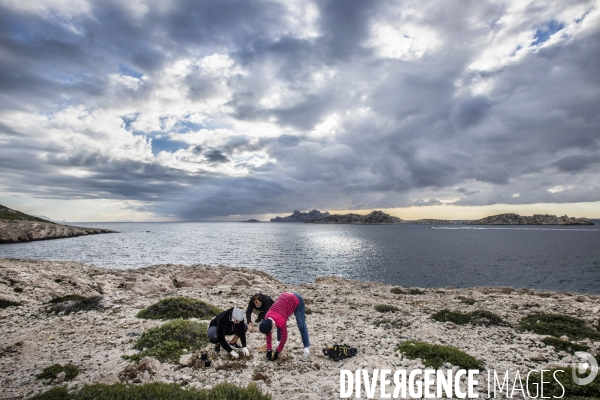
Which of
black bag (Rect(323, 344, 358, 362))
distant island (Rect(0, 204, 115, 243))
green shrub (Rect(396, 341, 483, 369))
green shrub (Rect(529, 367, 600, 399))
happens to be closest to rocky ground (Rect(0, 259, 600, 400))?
black bag (Rect(323, 344, 358, 362))

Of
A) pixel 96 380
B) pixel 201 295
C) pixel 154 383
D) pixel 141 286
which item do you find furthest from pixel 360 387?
pixel 141 286

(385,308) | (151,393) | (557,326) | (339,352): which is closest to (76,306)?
(151,393)

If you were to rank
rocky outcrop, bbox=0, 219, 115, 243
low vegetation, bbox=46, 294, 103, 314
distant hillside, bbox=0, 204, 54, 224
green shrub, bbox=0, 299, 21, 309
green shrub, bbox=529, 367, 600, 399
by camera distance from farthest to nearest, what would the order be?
distant hillside, bbox=0, 204, 54, 224
rocky outcrop, bbox=0, 219, 115, 243
green shrub, bbox=0, 299, 21, 309
low vegetation, bbox=46, 294, 103, 314
green shrub, bbox=529, 367, 600, 399

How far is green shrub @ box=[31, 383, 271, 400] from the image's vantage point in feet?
26.9

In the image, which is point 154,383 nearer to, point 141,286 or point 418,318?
point 418,318

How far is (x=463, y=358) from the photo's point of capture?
11.5 meters

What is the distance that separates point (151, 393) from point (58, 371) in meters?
4.82

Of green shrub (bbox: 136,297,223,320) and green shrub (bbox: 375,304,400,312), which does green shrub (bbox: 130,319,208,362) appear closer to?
green shrub (bbox: 136,297,223,320)

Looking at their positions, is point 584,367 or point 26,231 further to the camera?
point 26,231

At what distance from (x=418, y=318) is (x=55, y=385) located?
18.9 meters

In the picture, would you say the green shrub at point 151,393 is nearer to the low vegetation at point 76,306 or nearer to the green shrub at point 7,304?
the low vegetation at point 76,306

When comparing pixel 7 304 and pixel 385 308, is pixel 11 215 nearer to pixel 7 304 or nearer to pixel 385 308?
pixel 7 304

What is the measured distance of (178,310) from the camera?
1809cm

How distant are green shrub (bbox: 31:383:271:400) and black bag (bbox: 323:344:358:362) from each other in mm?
4140
